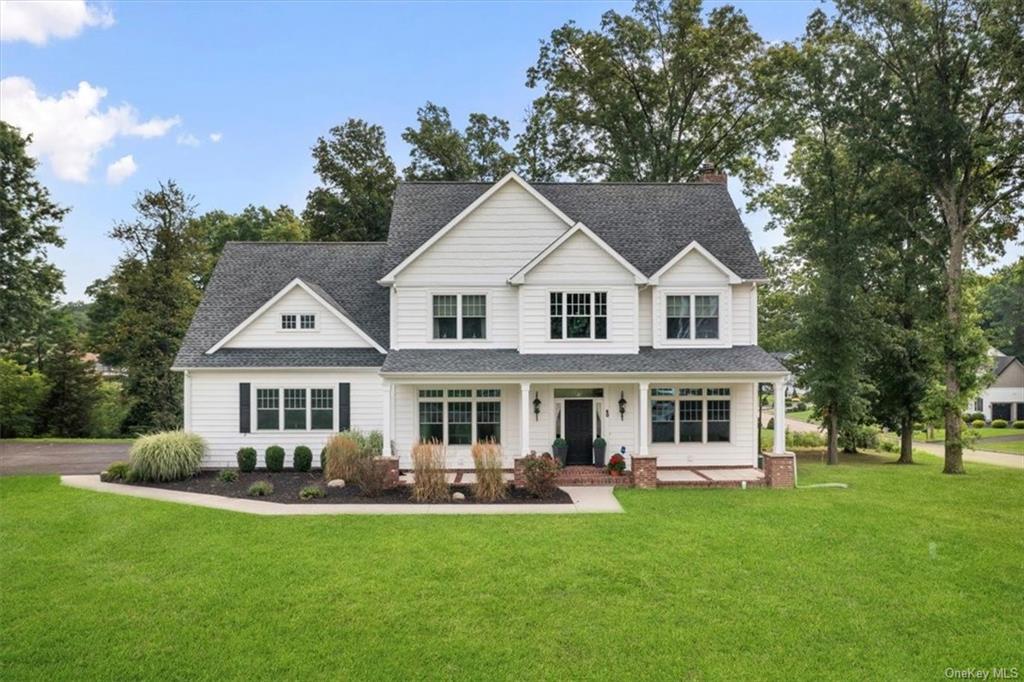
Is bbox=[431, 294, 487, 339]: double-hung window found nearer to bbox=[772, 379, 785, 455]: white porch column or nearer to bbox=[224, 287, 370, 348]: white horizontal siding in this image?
bbox=[224, 287, 370, 348]: white horizontal siding

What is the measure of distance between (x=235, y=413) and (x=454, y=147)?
21206mm

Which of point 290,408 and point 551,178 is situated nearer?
point 290,408

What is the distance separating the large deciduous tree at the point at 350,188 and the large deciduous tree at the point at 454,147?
79.6 inches

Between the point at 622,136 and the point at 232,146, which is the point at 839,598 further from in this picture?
the point at 622,136

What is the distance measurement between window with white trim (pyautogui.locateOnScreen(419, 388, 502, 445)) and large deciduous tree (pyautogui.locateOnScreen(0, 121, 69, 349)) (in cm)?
2270

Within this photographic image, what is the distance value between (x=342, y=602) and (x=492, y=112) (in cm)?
3127

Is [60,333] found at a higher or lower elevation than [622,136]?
lower

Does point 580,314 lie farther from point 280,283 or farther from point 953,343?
point 953,343

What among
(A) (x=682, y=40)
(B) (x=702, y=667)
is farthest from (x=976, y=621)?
Answer: (A) (x=682, y=40)

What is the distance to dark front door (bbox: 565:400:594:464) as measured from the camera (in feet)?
57.9

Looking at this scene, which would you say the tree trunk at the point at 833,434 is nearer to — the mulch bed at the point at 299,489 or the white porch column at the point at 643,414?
the white porch column at the point at 643,414

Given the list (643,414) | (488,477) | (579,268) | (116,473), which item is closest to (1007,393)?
(643,414)

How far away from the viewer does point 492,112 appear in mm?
34219

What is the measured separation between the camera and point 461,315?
17859mm
